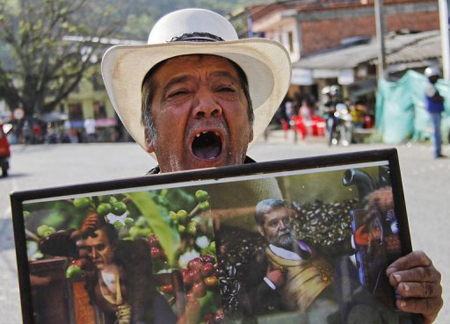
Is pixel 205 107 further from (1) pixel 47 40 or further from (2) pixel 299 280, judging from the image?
(1) pixel 47 40

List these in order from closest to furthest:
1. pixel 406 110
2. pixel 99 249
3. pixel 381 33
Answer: pixel 99 249, pixel 406 110, pixel 381 33

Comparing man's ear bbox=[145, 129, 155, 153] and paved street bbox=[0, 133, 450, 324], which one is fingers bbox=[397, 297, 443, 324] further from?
paved street bbox=[0, 133, 450, 324]

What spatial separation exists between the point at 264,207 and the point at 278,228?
2.0 inches

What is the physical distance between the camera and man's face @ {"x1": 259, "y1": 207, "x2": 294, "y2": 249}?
1.75 metres

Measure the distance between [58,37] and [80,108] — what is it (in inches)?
864

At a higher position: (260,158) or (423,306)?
(423,306)

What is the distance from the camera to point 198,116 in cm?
243

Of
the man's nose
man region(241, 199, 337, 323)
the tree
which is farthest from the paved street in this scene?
the tree

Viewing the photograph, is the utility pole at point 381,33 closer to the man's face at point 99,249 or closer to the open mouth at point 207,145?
the open mouth at point 207,145

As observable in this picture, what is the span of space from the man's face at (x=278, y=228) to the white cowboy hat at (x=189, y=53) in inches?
31.4

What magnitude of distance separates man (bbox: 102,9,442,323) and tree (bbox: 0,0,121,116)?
55.5m

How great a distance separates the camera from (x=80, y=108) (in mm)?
80500

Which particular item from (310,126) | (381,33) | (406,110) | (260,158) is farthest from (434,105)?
(310,126)

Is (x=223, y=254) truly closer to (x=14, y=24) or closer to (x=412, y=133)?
(x=412, y=133)
